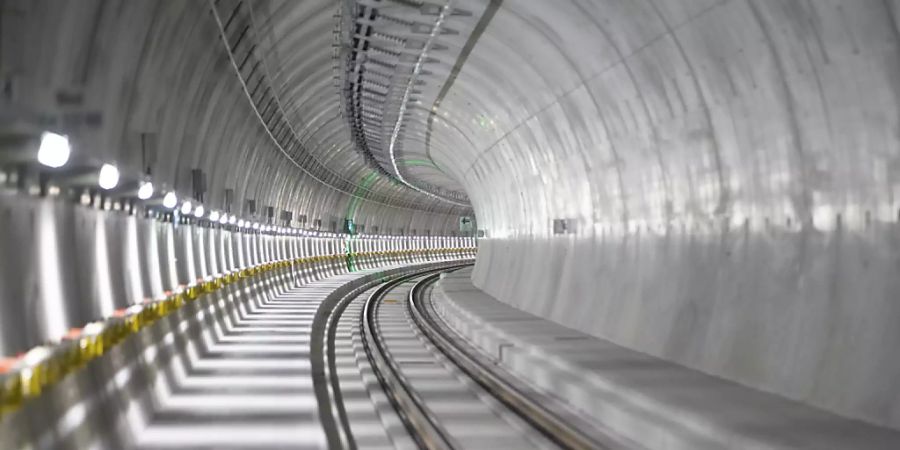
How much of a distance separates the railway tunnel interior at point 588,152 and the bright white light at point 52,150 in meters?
0.04

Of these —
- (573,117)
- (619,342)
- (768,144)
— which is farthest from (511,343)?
(768,144)

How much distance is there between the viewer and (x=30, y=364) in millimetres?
7645

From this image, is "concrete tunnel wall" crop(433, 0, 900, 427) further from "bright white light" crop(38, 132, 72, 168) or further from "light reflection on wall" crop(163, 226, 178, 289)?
"bright white light" crop(38, 132, 72, 168)

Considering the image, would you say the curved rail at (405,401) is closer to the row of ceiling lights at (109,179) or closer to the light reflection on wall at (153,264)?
the light reflection on wall at (153,264)

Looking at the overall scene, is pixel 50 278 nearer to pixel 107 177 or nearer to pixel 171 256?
pixel 107 177

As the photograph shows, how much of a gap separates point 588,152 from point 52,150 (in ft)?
36.1

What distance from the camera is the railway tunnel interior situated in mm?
8961

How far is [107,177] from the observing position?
10.5m

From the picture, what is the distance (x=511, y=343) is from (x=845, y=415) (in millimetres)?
8835

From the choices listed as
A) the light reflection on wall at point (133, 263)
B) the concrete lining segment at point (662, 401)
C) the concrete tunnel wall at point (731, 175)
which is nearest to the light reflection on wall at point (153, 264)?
the light reflection on wall at point (133, 263)

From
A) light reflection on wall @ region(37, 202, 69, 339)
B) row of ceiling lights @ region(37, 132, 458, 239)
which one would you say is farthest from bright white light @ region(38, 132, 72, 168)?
light reflection on wall @ region(37, 202, 69, 339)

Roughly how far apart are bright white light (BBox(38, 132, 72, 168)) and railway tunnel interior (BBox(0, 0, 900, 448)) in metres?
0.04

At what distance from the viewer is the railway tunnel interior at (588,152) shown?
8.96 m

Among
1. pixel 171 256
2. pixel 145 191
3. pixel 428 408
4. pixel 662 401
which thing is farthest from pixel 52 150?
pixel 171 256
